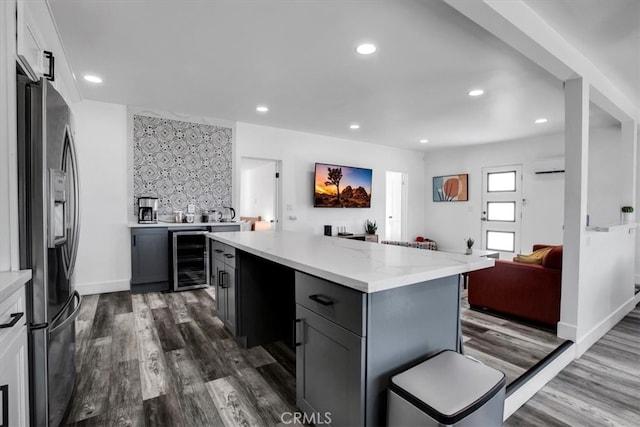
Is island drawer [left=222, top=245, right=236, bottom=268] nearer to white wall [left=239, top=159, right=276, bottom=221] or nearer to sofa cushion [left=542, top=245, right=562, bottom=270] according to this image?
sofa cushion [left=542, top=245, right=562, bottom=270]

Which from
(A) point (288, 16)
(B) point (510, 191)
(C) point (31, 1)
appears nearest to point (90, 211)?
(C) point (31, 1)

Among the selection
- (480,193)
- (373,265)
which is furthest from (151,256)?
(480,193)

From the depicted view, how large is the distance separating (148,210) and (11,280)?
3.41m

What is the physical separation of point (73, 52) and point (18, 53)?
70.5 inches

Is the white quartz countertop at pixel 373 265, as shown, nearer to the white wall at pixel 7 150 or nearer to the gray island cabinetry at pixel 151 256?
the white wall at pixel 7 150

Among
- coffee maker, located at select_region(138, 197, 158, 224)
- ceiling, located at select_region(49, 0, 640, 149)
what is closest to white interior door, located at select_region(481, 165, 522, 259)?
ceiling, located at select_region(49, 0, 640, 149)

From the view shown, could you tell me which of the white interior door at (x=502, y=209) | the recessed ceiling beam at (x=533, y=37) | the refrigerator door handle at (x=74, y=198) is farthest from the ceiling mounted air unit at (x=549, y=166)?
the refrigerator door handle at (x=74, y=198)

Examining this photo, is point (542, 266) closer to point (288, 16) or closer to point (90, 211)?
point (288, 16)

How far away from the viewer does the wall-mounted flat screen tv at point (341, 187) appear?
5.89m

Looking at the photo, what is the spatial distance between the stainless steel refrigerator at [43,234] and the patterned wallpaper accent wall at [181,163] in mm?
2973

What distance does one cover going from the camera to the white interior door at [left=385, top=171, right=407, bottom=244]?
24.6ft

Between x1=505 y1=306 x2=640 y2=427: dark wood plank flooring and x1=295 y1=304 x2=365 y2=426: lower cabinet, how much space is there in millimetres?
1059

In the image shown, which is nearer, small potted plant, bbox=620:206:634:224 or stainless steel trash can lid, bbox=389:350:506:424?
stainless steel trash can lid, bbox=389:350:506:424

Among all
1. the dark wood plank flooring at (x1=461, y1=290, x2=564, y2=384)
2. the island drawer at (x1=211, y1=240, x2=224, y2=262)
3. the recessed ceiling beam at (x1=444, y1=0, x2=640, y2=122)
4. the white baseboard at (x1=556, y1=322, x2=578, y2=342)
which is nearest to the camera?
the recessed ceiling beam at (x1=444, y1=0, x2=640, y2=122)
